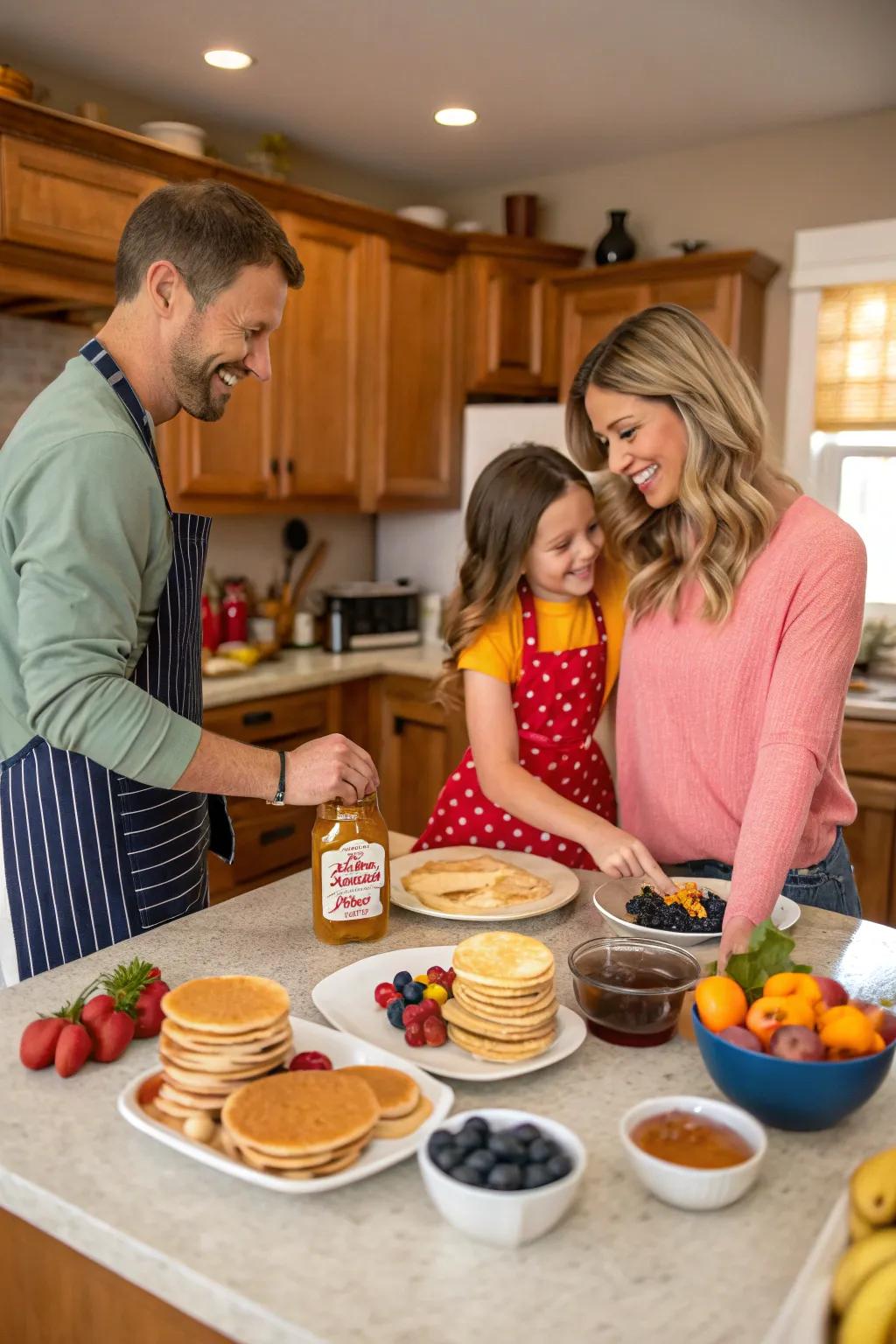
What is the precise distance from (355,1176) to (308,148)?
4.05 meters

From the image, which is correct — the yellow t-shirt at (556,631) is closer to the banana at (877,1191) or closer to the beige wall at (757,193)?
the banana at (877,1191)

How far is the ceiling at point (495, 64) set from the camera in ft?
9.55

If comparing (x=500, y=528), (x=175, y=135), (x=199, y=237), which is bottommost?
(x=500, y=528)

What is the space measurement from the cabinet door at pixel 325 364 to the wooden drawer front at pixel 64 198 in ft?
2.30

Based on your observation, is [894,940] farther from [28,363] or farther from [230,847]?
[28,363]

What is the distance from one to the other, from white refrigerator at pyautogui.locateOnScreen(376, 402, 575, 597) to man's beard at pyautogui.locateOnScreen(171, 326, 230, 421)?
2.63 meters

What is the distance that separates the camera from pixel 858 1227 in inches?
33.8

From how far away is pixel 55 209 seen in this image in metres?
2.94

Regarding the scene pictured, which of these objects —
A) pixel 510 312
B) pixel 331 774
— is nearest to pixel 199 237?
pixel 331 774

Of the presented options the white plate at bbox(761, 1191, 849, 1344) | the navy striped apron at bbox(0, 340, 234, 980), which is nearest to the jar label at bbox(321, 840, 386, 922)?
the navy striped apron at bbox(0, 340, 234, 980)

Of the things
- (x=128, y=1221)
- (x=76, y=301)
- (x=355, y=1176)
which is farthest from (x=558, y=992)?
(x=76, y=301)

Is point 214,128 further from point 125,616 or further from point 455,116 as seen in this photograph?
point 125,616

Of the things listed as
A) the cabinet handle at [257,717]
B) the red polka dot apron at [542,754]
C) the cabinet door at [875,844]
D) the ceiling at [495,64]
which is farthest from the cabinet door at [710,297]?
the red polka dot apron at [542,754]

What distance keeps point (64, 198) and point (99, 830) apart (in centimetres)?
213
